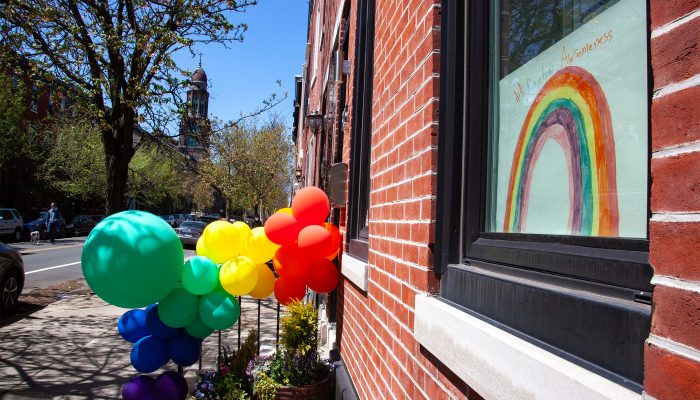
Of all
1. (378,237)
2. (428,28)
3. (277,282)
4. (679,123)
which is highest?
(428,28)

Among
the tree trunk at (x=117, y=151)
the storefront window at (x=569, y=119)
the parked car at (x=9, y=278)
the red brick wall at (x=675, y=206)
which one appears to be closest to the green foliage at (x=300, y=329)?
the storefront window at (x=569, y=119)

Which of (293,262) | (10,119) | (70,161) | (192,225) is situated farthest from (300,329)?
(70,161)

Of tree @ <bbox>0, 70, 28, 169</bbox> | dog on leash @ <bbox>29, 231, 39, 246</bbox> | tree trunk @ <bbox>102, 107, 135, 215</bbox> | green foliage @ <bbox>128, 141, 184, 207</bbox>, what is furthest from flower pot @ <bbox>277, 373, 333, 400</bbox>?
green foliage @ <bbox>128, 141, 184, 207</bbox>

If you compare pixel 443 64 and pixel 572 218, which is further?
pixel 443 64

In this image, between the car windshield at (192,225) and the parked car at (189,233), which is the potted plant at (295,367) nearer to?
the parked car at (189,233)

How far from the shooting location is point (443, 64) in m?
1.87

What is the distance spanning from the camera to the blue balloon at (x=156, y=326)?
12.7 feet

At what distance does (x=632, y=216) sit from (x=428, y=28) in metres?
1.20

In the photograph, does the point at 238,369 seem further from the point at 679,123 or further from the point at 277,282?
the point at 679,123

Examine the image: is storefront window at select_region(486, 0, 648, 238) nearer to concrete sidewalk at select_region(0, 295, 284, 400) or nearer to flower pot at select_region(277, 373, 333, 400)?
flower pot at select_region(277, 373, 333, 400)

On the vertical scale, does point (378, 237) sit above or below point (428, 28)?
below

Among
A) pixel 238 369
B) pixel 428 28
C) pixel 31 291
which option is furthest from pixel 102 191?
pixel 428 28

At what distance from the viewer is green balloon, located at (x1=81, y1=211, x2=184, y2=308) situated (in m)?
3.21

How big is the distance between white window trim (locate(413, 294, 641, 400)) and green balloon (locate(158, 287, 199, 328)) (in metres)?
2.48
